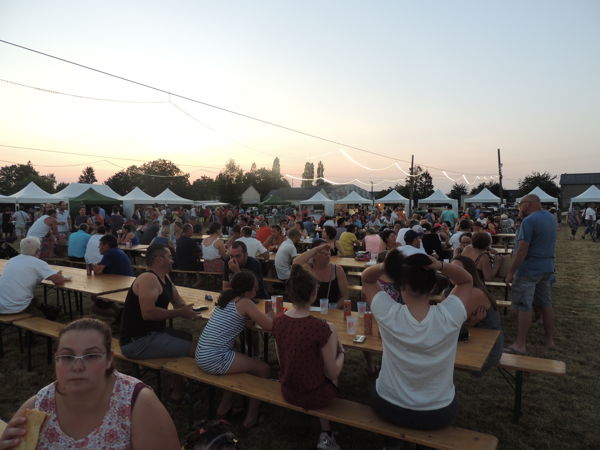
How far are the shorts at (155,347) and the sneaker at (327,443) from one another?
1311 mm

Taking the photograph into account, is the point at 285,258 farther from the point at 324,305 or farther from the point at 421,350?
the point at 421,350

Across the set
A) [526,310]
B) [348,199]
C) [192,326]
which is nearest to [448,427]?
[526,310]

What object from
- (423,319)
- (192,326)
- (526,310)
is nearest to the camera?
(423,319)

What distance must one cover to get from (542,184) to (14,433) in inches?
2386

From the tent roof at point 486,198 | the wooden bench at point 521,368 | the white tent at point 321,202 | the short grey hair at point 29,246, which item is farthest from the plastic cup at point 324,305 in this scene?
the tent roof at point 486,198

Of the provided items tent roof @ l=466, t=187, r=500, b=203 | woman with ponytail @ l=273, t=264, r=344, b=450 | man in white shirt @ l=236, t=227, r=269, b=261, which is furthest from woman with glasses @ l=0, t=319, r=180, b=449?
tent roof @ l=466, t=187, r=500, b=203

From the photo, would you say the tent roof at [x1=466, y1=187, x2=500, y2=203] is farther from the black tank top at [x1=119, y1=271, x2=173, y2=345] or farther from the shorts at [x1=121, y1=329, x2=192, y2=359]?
the black tank top at [x1=119, y1=271, x2=173, y2=345]

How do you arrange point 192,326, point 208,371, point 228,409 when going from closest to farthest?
A: point 208,371 < point 228,409 < point 192,326

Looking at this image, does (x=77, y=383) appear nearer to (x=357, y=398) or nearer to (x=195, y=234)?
(x=357, y=398)

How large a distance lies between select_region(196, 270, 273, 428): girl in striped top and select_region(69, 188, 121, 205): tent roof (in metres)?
19.6

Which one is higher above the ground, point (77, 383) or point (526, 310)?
point (77, 383)

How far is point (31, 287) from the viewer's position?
434cm

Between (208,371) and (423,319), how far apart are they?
65.4 inches

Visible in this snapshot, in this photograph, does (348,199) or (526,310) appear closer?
(526,310)
